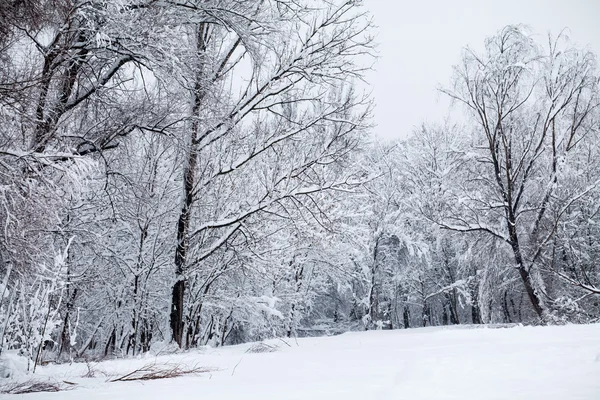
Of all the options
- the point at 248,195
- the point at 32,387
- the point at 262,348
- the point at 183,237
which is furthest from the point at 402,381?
the point at 248,195

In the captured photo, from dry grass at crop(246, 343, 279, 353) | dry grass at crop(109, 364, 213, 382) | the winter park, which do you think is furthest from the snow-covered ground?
dry grass at crop(246, 343, 279, 353)

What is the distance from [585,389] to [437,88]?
12.5 m

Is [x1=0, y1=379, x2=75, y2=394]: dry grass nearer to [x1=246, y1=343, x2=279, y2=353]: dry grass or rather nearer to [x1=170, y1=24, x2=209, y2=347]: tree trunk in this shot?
[x1=246, y1=343, x2=279, y2=353]: dry grass

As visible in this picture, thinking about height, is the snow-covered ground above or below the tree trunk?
below

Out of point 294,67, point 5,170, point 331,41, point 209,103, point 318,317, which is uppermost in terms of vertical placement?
point 331,41

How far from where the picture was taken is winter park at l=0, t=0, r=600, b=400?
9.77ft

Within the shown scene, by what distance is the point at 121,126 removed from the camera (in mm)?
5605

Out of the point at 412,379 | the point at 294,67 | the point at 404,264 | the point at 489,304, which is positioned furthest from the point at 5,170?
the point at 404,264

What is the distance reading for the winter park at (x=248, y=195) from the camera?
2.98 m

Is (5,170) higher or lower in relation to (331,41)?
lower

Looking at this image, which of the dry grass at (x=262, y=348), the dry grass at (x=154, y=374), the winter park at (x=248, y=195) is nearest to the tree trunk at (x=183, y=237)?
the winter park at (x=248, y=195)

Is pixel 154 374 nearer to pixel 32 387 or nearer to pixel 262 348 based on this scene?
pixel 32 387

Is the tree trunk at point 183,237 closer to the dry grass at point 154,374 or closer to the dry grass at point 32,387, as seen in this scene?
the dry grass at point 154,374

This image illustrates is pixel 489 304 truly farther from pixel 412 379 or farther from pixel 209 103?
pixel 412 379
